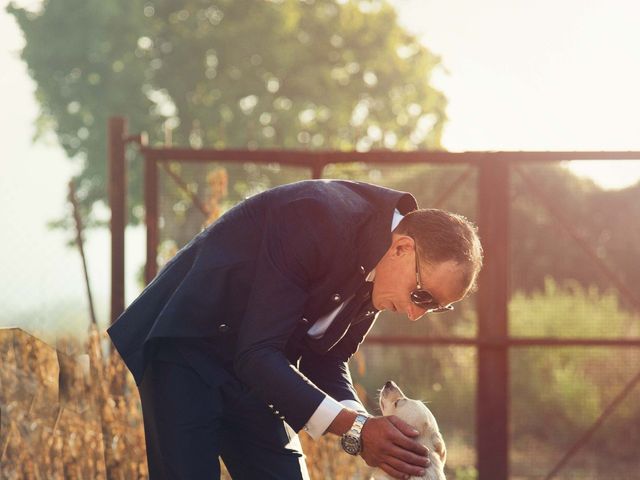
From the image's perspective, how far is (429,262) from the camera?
335cm

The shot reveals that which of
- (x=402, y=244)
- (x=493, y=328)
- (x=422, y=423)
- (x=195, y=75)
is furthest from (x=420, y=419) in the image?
(x=195, y=75)

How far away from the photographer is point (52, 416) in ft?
18.5

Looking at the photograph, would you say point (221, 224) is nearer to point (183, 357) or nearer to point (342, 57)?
point (183, 357)

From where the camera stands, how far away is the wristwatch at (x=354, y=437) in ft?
10.8

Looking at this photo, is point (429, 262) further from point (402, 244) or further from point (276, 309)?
point (276, 309)

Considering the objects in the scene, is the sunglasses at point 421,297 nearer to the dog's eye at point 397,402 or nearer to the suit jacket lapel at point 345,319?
the suit jacket lapel at point 345,319

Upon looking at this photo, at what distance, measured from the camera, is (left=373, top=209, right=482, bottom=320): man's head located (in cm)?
332

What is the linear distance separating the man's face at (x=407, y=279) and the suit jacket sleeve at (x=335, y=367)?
0.36m

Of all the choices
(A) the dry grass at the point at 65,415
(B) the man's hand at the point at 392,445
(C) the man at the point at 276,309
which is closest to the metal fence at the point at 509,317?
(A) the dry grass at the point at 65,415

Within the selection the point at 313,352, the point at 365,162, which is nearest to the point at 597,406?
the point at 365,162

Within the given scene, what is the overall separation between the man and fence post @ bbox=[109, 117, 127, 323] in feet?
13.0

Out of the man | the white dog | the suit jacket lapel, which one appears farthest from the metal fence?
the man

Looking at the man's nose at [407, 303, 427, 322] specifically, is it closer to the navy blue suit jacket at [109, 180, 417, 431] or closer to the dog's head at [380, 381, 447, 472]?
the navy blue suit jacket at [109, 180, 417, 431]

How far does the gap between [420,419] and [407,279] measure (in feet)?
2.89
